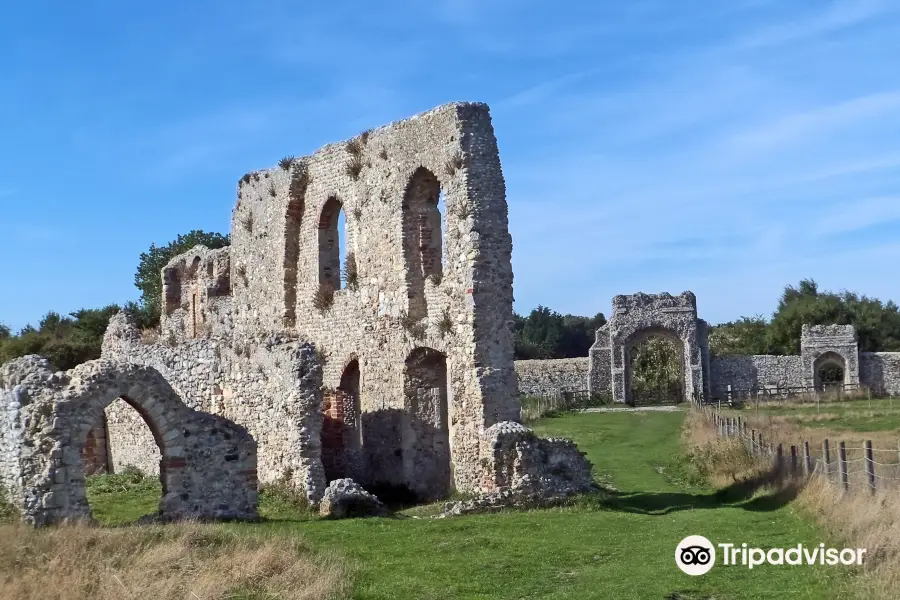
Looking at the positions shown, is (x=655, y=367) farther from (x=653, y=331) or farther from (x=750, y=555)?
(x=750, y=555)

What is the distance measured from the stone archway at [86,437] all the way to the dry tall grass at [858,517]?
8.67 metres

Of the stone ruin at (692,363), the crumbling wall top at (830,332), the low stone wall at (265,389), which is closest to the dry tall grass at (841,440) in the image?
the low stone wall at (265,389)

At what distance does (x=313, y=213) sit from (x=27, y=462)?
10390mm

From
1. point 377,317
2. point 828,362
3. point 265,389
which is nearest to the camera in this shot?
point 265,389

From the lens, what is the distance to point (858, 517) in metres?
13.0

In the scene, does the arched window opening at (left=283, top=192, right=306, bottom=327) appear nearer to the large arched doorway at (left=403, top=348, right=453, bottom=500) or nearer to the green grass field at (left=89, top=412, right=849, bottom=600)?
the large arched doorway at (left=403, top=348, right=453, bottom=500)

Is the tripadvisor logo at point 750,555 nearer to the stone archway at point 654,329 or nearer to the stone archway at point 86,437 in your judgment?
the stone archway at point 86,437

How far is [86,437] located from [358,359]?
304 inches

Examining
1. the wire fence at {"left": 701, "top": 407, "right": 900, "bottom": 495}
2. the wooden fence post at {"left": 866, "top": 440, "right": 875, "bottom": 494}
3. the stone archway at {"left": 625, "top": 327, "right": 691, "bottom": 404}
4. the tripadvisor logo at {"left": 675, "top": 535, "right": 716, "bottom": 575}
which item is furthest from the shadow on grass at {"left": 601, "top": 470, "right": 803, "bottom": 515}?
the stone archway at {"left": 625, "top": 327, "right": 691, "bottom": 404}

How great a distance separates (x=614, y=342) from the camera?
47625mm

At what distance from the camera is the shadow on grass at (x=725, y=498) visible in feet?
57.8

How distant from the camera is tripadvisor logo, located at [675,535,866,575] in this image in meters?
12.2

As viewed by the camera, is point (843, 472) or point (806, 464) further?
point (806, 464)

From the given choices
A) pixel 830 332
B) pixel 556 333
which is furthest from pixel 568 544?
pixel 556 333
